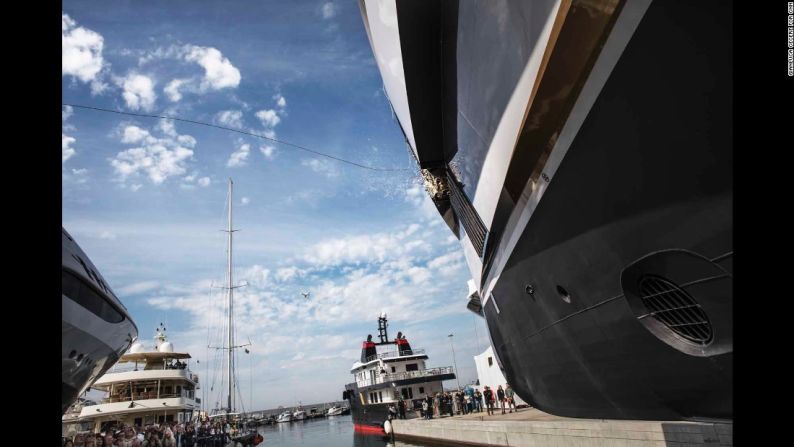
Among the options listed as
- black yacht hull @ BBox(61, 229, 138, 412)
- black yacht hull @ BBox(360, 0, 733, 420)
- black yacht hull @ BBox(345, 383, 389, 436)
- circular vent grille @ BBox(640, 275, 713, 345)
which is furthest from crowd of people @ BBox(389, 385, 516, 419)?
black yacht hull @ BBox(61, 229, 138, 412)

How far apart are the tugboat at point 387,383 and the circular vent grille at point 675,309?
86.3 feet

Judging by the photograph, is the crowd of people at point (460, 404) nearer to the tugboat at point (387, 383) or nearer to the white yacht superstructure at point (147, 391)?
→ the tugboat at point (387, 383)

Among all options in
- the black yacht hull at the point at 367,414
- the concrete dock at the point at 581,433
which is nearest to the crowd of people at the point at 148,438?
the concrete dock at the point at 581,433

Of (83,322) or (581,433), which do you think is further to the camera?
(581,433)

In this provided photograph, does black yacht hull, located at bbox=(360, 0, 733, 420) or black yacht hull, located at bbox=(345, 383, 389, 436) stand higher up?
black yacht hull, located at bbox=(360, 0, 733, 420)

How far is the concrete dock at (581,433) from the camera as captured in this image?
5.57 m

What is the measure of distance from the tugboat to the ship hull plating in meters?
25.2

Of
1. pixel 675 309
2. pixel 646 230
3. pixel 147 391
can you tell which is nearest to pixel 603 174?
pixel 646 230

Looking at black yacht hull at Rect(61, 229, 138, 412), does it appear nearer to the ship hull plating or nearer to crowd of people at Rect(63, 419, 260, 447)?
crowd of people at Rect(63, 419, 260, 447)

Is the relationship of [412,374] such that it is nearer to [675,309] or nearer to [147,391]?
[147,391]

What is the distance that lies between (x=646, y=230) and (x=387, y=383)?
2882 centimetres

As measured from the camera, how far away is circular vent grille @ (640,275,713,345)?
3.72 meters

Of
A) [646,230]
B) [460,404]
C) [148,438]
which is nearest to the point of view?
[646,230]

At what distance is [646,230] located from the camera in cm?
365
